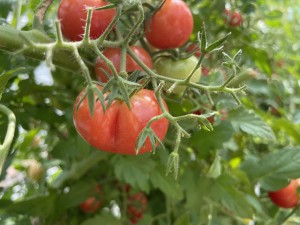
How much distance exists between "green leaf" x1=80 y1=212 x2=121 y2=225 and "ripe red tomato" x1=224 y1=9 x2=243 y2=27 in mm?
556

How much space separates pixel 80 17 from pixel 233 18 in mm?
590

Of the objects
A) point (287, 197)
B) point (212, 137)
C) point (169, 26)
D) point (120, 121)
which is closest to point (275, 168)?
point (287, 197)

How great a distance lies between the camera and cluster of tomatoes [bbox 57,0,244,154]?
56 centimetres

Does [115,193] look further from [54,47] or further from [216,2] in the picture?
[54,47]

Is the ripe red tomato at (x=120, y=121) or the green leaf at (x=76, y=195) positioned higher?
the ripe red tomato at (x=120, y=121)

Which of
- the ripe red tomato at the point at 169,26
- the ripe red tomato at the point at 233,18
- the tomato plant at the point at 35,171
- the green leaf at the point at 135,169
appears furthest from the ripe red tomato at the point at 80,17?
the tomato plant at the point at 35,171

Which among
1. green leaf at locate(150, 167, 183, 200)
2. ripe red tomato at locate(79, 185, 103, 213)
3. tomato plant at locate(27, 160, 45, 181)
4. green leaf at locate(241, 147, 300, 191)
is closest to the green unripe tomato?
green leaf at locate(150, 167, 183, 200)

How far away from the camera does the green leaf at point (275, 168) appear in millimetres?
950

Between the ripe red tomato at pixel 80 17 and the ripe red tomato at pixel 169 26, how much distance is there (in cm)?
Result: 11

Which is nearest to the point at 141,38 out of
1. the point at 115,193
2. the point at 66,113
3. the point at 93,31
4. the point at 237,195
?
the point at 93,31

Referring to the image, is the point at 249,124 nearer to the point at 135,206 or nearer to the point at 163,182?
the point at 163,182

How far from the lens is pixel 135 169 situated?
91 cm

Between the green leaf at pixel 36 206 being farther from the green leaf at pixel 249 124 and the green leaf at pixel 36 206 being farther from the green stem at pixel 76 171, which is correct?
the green leaf at pixel 249 124

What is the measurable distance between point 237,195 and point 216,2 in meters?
0.48
